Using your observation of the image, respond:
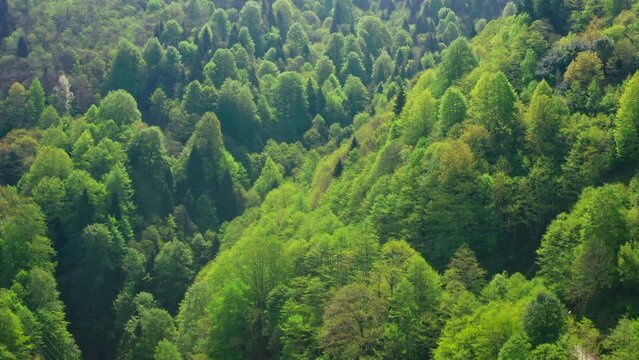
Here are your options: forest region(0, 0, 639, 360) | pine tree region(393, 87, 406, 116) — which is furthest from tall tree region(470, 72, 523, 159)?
pine tree region(393, 87, 406, 116)

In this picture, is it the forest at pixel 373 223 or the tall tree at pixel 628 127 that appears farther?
the tall tree at pixel 628 127

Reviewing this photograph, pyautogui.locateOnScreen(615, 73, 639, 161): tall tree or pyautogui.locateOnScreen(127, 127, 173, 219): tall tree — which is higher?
pyautogui.locateOnScreen(127, 127, 173, 219): tall tree

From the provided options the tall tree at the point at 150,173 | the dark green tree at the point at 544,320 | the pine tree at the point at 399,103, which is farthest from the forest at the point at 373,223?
the pine tree at the point at 399,103

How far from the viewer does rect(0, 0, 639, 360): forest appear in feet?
251

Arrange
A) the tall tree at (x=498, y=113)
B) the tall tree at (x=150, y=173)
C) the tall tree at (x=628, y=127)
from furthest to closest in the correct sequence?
the tall tree at (x=150, y=173)
the tall tree at (x=498, y=113)
the tall tree at (x=628, y=127)

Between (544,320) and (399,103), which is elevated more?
(399,103)

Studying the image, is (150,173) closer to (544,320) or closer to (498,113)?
(498,113)

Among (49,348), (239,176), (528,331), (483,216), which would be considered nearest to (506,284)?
(528,331)

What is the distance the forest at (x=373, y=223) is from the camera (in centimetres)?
7662

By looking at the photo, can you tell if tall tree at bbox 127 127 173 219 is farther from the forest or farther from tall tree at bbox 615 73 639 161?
tall tree at bbox 615 73 639 161

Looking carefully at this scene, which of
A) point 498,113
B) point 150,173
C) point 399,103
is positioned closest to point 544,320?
point 498,113

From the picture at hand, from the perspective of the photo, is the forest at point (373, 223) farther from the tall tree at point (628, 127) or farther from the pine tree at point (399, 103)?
the pine tree at point (399, 103)

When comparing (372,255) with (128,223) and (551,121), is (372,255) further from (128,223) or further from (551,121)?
(128,223)

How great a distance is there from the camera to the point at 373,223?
4080 inches
